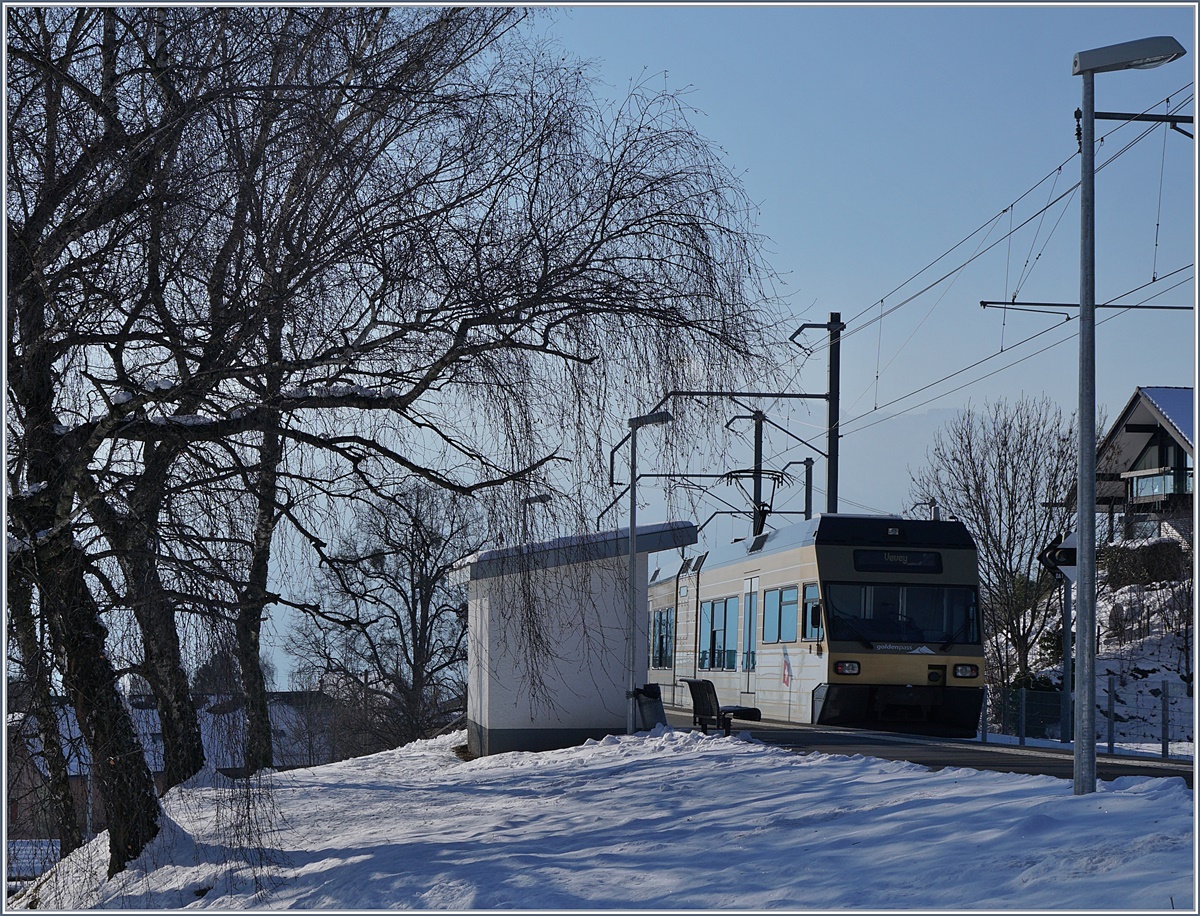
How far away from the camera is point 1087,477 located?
10750 mm

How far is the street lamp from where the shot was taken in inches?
412

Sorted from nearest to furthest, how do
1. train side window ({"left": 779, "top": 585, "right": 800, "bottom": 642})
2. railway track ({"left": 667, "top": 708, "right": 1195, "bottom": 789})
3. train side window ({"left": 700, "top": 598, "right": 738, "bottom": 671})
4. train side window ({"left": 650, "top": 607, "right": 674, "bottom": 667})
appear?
1. railway track ({"left": 667, "top": 708, "right": 1195, "bottom": 789})
2. train side window ({"left": 779, "top": 585, "right": 800, "bottom": 642})
3. train side window ({"left": 700, "top": 598, "right": 738, "bottom": 671})
4. train side window ({"left": 650, "top": 607, "right": 674, "bottom": 667})

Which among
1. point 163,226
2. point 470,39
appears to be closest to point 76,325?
point 163,226

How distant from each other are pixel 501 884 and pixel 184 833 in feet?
11.2

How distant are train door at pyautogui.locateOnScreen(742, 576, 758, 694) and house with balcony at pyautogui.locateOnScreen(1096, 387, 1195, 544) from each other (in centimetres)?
2637

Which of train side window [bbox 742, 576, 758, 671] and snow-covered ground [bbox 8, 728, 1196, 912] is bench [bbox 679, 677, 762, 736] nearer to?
snow-covered ground [bbox 8, 728, 1196, 912]

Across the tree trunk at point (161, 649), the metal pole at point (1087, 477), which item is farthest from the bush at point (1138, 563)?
the tree trunk at point (161, 649)

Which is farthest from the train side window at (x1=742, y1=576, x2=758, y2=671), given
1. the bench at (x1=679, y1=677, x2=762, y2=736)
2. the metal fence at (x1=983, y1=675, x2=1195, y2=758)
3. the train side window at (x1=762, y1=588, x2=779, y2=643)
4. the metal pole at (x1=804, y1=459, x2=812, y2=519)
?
the metal pole at (x1=804, y1=459, x2=812, y2=519)

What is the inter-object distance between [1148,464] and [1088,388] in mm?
49391

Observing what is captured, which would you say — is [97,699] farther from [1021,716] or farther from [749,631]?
[1021,716]

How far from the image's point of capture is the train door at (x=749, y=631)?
81.7 ft

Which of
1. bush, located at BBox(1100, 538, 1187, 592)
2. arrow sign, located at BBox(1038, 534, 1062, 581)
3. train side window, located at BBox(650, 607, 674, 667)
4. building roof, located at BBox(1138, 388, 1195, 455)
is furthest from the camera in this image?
building roof, located at BBox(1138, 388, 1195, 455)

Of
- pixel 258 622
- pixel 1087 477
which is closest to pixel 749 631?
pixel 1087 477

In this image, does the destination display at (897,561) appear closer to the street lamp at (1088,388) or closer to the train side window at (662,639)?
the street lamp at (1088,388)
